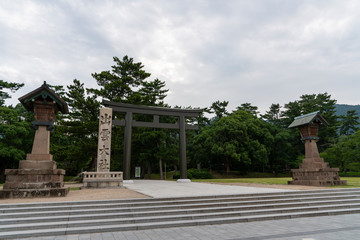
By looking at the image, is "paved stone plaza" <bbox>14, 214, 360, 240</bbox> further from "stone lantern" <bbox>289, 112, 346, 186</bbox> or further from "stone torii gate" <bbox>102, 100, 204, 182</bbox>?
"stone torii gate" <bbox>102, 100, 204, 182</bbox>

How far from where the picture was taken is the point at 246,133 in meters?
34.2

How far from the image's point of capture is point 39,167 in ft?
32.9

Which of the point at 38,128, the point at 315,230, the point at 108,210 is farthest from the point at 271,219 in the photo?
the point at 38,128

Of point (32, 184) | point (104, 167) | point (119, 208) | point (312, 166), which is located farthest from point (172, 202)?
point (312, 166)

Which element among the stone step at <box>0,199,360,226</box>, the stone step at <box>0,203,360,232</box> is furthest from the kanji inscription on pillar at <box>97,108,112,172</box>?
the stone step at <box>0,203,360,232</box>

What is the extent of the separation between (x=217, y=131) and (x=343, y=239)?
2898cm

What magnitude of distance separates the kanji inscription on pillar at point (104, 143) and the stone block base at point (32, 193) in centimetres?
563

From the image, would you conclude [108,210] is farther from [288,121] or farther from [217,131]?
[288,121]

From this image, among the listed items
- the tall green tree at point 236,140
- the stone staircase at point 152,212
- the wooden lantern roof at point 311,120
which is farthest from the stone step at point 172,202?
the tall green tree at point 236,140

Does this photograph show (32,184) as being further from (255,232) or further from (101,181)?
(255,232)

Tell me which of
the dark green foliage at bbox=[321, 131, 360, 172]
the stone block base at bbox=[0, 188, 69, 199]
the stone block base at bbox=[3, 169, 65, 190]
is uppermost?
the dark green foliage at bbox=[321, 131, 360, 172]

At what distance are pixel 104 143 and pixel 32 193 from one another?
271 inches

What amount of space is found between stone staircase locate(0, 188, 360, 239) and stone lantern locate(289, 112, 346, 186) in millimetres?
6553

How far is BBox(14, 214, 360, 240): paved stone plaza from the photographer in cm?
515
